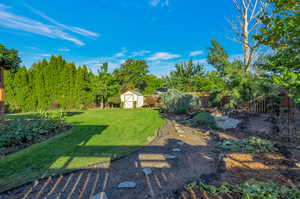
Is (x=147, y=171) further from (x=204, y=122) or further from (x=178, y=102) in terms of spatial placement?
(x=178, y=102)

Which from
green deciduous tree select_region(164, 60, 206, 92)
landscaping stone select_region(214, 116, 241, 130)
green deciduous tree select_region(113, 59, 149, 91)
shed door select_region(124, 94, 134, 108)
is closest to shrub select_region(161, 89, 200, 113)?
landscaping stone select_region(214, 116, 241, 130)

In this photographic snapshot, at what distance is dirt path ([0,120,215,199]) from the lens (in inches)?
63.9

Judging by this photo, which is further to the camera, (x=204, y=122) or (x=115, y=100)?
(x=115, y=100)

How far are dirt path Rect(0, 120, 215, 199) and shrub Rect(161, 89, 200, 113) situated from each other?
554 cm

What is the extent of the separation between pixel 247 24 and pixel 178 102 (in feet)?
27.1

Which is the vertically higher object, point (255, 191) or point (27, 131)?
point (27, 131)

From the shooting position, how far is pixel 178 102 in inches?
338

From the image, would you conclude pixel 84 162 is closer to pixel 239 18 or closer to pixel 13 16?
pixel 13 16

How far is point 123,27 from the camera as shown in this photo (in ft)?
41.6

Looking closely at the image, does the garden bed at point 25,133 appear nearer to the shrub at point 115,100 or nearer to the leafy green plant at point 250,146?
the leafy green plant at point 250,146

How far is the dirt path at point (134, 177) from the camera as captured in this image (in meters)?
1.62

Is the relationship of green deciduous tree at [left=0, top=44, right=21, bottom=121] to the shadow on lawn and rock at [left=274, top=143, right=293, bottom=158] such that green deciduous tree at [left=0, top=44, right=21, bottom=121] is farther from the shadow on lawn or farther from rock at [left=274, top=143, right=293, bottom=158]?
rock at [left=274, top=143, right=293, bottom=158]

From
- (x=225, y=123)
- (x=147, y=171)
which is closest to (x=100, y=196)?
(x=147, y=171)

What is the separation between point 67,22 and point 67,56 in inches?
161
